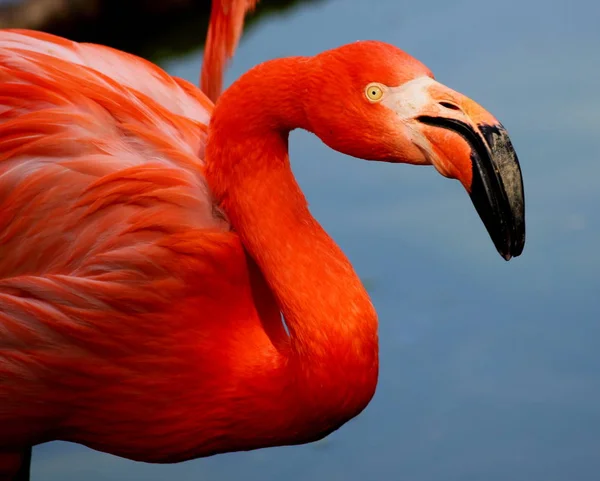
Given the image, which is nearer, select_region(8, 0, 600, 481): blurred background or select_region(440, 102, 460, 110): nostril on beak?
select_region(440, 102, 460, 110): nostril on beak

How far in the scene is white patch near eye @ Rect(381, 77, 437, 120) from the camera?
231cm

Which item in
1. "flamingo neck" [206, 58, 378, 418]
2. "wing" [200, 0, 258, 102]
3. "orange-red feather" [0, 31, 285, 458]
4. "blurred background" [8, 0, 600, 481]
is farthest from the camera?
"blurred background" [8, 0, 600, 481]

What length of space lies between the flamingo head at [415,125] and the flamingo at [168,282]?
0.04 m

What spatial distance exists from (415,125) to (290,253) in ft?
1.69

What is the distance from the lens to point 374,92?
7.75 ft

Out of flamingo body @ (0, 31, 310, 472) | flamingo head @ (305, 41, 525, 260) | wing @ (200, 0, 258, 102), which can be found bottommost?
flamingo body @ (0, 31, 310, 472)

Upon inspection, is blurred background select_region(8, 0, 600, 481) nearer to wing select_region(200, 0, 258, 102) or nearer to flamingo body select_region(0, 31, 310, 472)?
flamingo body select_region(0, 31, 310, 472)

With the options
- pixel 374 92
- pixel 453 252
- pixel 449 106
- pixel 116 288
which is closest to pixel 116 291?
pixel 116 288

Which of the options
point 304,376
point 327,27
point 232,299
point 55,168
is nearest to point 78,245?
point 55,168

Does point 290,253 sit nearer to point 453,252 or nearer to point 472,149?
point 472,149

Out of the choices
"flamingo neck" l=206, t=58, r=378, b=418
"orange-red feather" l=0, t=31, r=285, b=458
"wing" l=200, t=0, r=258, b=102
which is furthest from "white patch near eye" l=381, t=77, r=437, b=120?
"wing" l=200, t=0, r=258, b=102

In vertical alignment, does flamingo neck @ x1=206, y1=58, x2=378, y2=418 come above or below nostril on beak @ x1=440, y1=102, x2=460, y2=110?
below

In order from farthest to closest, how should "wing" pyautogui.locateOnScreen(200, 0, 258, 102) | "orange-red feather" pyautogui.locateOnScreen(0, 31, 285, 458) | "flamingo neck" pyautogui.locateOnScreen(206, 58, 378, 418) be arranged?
1. "wing" pyautogui.locateOnScreen(200, 0, 258, 102)
2. "orange-red feather" pyautogui.locateOnScreen(0, 31, 285, 458)
3. "flamingo neck" pyautogui.locateOnScreen(206, 58, 378, 418)

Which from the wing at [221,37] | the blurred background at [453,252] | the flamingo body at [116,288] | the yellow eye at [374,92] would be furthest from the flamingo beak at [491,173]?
the blurred background at [453,252]
